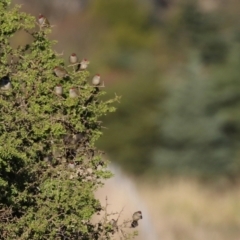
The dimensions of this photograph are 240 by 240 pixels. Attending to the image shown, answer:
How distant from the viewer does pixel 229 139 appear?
24734 millimetres

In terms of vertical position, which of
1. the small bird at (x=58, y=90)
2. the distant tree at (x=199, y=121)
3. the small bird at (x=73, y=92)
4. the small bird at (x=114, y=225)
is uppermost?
the distant tree at (x=199, y=121)

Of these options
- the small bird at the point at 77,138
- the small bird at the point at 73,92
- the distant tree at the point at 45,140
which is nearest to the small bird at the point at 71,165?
the distant tree at the point at 45,140

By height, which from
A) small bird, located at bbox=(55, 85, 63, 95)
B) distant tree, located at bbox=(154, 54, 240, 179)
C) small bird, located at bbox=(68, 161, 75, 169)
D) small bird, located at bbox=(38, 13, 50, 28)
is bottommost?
small bird, located at bbox=(68, 161, 75, 169)

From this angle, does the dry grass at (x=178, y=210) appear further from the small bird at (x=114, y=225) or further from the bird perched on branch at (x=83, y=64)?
the bird perched on branch at (x=83, y=64)

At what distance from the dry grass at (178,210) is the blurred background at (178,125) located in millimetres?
14

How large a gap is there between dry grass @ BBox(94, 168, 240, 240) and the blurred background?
0.01 metres

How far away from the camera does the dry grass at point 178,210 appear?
928cm

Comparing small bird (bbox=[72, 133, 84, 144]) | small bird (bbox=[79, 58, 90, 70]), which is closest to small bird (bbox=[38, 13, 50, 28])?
small bird (bbox=[79, 58, 90, 70])

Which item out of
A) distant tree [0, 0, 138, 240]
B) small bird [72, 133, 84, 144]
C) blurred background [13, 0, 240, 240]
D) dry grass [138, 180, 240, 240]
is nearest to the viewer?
distant tree [0, 0, 138, 240]

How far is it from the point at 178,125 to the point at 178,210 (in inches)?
557

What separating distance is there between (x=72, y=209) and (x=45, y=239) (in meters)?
0.21

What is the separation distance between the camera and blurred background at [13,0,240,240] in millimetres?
10430

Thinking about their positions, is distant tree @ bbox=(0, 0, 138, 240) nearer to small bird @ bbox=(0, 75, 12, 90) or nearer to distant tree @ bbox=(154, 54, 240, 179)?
small bird @ bbox=(0, 75, 12, 90)

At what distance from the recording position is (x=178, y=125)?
2512 cm
